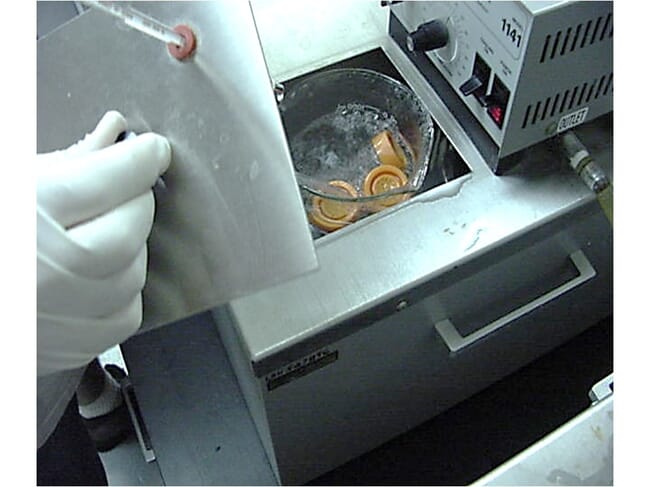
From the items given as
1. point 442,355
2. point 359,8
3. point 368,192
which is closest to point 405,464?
point 442,355

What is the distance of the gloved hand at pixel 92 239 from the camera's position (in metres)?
0.55

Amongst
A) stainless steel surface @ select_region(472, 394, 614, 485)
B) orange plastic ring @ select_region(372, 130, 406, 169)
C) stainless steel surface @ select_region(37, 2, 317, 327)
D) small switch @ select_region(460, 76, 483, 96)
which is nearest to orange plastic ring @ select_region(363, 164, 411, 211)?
orange plastic ring @ select_region(372, 130, 406, 169)

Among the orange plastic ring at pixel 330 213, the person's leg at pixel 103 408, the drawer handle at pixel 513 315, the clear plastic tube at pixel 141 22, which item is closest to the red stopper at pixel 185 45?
the clear plastic tube at pixel 141 22

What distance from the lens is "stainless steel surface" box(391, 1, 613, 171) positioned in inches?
25.4

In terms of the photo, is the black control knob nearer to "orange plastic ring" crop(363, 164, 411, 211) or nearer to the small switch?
the small switch

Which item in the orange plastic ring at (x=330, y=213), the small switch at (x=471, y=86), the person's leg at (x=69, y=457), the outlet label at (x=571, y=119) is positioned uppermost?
the small switch at (x=471, y=86)

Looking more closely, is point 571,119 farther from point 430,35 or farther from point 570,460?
point 570,460

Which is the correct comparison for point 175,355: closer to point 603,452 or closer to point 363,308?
point 363,308

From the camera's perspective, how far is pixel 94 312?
0.59 meters

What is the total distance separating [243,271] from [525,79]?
1.11ft

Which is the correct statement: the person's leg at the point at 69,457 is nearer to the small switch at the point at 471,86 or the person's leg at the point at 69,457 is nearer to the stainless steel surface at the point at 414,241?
the stainless steel surface at the point at 414,241

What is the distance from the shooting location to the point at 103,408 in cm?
124

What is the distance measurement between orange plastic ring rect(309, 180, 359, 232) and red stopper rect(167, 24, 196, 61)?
23cm

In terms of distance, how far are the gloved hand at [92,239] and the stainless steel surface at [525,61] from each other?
34 cm
